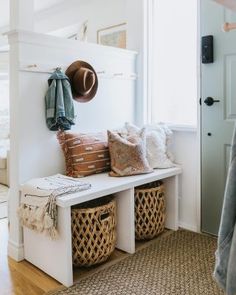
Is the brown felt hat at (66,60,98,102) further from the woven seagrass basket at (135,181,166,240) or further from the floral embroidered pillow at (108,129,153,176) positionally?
the woven seagrass basket at (135,181,166,240)

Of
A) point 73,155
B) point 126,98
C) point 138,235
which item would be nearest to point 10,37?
point 73,155

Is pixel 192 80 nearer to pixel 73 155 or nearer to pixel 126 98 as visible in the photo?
pixel 126 98

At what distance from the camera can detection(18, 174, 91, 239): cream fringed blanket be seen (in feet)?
6.71

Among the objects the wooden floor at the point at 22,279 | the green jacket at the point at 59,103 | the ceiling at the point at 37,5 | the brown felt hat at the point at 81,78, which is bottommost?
the wooden floor at the point at 22,279

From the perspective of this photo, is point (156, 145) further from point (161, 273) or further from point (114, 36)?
point (114, 36)

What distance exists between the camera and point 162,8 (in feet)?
10.1

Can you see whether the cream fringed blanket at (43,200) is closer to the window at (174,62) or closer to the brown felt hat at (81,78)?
the brown felt hat at (81,78)

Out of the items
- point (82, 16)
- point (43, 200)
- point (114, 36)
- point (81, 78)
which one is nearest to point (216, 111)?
point (81, 78)

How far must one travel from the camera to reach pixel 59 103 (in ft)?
7.81

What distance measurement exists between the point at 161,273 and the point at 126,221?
48 centimetres

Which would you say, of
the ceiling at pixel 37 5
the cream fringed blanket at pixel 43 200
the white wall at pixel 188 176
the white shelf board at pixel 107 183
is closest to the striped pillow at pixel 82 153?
the white shelf board at pixel 107 183

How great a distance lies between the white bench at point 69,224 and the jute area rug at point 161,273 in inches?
5.7

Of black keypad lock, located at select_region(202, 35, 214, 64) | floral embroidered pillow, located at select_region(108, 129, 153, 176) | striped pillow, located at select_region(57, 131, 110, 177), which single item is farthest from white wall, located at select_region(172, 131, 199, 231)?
striped pillow, located at select_region(57, 131, 110, 177)

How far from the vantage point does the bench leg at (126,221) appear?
2.45 metres
